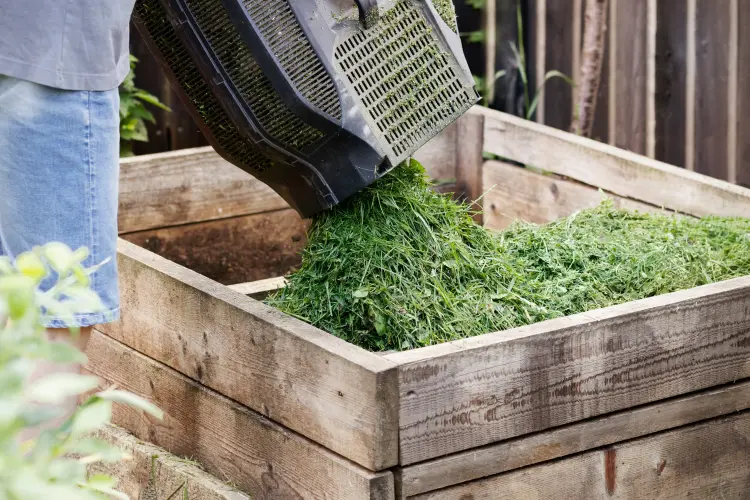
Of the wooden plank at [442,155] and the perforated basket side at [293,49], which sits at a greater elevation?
the perforated basket side at [293,49]

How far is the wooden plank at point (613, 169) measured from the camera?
9.96 feet

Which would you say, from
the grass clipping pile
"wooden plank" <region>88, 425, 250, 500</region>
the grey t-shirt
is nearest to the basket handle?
the grass clipping pile

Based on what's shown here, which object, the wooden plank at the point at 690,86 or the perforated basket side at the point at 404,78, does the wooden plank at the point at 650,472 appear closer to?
the perforated basket side at the point at 404,78

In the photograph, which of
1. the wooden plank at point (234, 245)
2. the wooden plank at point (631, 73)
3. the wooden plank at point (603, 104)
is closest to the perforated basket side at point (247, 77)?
the wooden plank at point (234, 245)

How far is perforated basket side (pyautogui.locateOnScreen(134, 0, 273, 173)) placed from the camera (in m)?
2.28

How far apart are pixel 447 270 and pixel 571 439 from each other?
44 cm

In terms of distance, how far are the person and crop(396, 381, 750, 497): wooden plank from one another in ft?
2.12

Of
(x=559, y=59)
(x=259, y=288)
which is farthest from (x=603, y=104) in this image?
(x=259, y=288)

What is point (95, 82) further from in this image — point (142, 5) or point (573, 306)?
point (573, 306)

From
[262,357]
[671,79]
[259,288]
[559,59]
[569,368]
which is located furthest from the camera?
[559,59]

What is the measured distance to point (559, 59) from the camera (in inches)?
179

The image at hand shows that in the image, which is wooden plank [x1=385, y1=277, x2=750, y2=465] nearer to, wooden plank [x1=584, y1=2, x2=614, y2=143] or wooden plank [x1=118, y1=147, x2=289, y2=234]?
wooden plank [x1=118, y1=147, x2=289, y2=234]

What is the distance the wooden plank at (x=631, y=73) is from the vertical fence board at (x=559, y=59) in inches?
11.7

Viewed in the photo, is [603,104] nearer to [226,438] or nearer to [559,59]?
[559,59]
